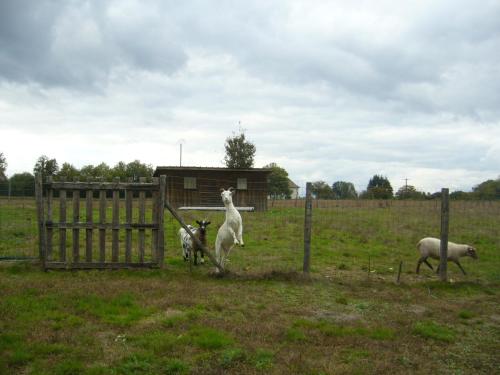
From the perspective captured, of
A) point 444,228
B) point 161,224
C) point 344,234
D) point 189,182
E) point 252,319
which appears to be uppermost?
point 189,182

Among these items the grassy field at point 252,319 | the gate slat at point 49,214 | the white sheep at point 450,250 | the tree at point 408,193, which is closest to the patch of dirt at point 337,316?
the grassy field at point 252,319

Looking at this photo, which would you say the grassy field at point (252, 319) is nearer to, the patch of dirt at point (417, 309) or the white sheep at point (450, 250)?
the patch of dirt at point (417, 309)

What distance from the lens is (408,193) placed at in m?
18.2

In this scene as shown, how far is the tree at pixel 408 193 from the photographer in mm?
17078

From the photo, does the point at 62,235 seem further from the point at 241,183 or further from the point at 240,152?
the point at 240,152

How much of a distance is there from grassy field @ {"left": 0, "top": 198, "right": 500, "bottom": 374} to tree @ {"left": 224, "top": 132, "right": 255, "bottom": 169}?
3659 cm

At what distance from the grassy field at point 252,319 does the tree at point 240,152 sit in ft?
120

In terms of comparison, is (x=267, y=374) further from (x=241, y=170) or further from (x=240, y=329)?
(x=241, y=170)

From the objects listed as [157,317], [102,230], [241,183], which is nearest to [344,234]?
[102,230]

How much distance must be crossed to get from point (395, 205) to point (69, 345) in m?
14.2

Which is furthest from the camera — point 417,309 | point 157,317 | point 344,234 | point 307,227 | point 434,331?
point 344,234

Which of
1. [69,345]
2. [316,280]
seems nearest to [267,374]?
[69,345]

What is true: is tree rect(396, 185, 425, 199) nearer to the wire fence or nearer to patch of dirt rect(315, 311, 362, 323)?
the wire fence

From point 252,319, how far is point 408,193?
13.6m
